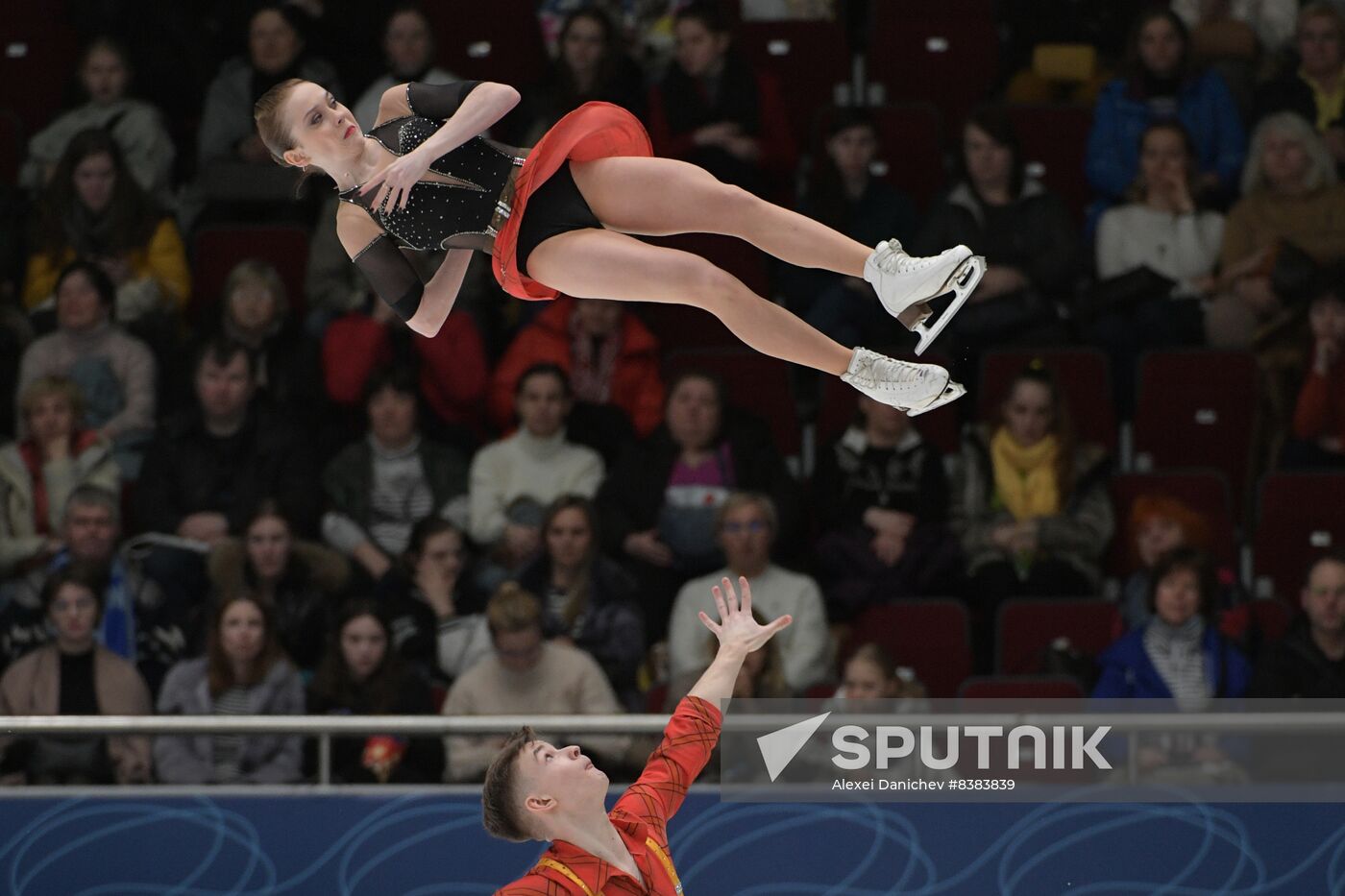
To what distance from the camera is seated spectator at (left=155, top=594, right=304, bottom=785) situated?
6453 mm

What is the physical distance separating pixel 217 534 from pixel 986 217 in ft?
9.68

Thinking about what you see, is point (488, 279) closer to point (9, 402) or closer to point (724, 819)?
point (9, 402)

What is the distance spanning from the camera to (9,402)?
8.02 metres

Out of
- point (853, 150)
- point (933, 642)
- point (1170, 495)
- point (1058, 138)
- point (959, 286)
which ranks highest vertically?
point (1058, 138)

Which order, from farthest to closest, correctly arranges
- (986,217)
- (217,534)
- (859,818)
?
(986,217), (217,534), (859,818)

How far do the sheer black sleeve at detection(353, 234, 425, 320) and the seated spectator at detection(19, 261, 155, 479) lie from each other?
269 centimetres

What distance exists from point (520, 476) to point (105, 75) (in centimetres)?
249

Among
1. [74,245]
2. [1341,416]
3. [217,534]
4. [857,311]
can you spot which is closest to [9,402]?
[74,245]

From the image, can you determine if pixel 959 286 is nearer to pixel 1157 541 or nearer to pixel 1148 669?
pixel 1148 669

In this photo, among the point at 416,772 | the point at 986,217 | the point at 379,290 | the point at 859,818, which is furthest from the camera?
the point at 986,217

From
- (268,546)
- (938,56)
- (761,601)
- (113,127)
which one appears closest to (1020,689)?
(761,601)

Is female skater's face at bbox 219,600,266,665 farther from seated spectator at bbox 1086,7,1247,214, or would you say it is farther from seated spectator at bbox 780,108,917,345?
seated spectator at bbox 1086,7,1247,214

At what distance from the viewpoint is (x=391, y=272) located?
5.20 metres

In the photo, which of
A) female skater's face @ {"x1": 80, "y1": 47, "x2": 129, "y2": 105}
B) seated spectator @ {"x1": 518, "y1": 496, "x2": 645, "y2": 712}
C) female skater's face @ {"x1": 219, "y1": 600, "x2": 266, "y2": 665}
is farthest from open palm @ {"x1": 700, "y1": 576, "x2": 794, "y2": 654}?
female skater's face @ {"x1": 80, "y1": 47, "x2": 129, "y2": 105}
